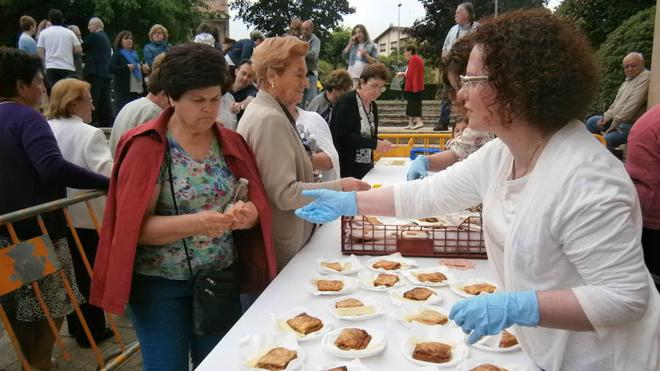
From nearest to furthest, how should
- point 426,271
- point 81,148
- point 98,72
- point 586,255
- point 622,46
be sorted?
1. point 586,255
2. point 426,271
3. point 81,148
4. point 98,72
5. point 622,46

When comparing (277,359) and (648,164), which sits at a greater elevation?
(648,164)

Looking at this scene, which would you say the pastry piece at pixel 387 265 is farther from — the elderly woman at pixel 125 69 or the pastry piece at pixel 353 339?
the elderly woman at pixel 125 69

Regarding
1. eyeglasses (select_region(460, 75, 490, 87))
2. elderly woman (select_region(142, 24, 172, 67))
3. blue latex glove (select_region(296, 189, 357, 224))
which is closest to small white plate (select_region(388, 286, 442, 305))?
blue latex glove (select_region(296, 189, 357, 224))

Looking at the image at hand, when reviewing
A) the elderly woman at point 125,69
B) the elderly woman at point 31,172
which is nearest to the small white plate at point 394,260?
the elderly woman at point 31,172

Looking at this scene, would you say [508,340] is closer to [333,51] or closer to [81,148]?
[81,148]

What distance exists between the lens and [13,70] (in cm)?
278

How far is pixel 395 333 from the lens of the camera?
1666mm

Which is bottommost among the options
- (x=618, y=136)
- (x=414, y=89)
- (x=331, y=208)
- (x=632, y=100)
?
(x=618, y=136)

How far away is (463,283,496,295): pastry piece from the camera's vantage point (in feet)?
6.28

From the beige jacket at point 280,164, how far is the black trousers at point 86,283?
1.62 meters

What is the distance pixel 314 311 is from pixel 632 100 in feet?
23.2

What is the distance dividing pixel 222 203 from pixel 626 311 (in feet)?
4.79

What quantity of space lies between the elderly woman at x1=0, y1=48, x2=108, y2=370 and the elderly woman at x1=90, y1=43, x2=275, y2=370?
3.24ft

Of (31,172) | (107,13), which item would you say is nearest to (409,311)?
(31,172)
